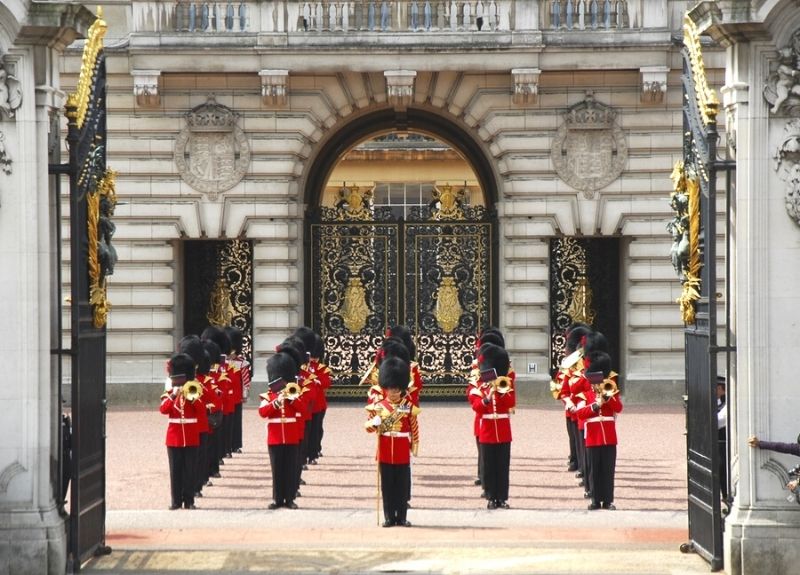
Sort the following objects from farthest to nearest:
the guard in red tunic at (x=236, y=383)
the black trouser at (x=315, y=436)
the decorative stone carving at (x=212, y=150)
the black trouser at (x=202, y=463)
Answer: the decorative stone carving at (x=212, y=150), the guard in red tunic at (x=236, y=383), the black trouser at (x=315, y=436), the black trouser at (x=202, y=463)

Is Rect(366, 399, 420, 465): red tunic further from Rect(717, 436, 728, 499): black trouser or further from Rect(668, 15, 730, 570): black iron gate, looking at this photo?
Rect(717, 436, 728, 499): black trouser

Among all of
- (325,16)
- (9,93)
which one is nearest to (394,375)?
(9,93)

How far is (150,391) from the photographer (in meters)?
23.7

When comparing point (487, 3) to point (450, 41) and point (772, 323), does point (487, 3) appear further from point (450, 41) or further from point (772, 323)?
point (772, 323)

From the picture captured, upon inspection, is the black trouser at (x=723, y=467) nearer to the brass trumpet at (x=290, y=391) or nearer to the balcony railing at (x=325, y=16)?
the brass trumpet at (x=290, y=391)

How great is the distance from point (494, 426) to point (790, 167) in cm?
464

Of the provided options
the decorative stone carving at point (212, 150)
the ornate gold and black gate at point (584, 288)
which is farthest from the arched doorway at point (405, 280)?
the decorative stone carving at point (212, 150)

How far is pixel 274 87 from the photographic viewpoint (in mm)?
23531

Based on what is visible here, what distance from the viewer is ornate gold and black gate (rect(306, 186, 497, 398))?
Result: 24.4 m

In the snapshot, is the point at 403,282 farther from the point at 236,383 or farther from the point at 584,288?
the point at 236,383

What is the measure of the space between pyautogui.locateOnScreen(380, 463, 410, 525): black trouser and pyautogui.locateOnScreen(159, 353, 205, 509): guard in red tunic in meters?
2.03

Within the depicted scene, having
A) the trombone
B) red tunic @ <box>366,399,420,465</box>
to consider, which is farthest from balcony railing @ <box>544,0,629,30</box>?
red tunic @ <box>366,399,420,465</box>

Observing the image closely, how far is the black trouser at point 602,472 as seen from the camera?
13.8 m

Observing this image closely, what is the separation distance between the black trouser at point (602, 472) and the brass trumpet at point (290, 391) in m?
2.41
